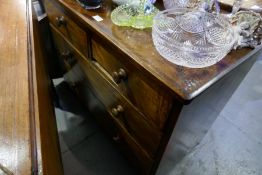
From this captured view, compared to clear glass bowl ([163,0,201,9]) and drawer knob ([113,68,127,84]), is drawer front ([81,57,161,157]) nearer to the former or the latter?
drawer knob ([113,68,127,84])

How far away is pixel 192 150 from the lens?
1.30m

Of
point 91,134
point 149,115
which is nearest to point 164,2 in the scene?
point 149,115

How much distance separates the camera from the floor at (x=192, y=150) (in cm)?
120

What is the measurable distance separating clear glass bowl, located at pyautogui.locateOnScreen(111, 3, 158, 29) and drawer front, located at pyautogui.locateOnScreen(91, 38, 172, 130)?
0.38 feet

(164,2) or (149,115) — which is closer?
(149,115)

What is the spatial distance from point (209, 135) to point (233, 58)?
0.91 m

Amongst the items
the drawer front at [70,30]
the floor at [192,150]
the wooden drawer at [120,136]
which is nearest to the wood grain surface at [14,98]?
the drawer front at [70,30]

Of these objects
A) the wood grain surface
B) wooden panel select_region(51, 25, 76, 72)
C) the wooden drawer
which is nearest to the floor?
the wooden drawer

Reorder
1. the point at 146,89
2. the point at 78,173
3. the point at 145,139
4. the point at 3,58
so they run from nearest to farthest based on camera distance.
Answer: the point at 3,58 < the point at 146,89 < the point at 145,139 < the point at 78,173

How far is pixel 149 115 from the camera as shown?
689 millimetres

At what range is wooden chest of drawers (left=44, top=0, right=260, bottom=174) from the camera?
0.56 meters

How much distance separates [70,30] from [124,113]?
1.60 ft

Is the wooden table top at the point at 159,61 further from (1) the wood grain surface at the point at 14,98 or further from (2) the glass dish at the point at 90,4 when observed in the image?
(1) the wood grain surface at the point at 14,98

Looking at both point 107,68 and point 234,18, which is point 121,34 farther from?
point 234,18
